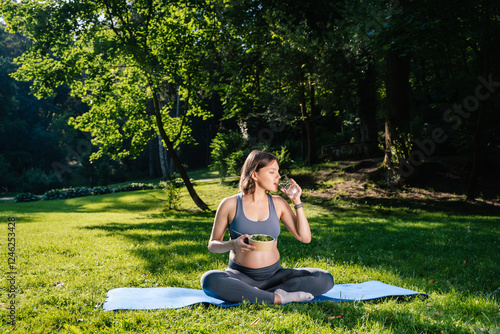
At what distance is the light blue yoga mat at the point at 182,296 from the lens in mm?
3752

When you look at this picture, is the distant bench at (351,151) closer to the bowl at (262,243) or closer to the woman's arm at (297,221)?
the woman's arm at (297,221)

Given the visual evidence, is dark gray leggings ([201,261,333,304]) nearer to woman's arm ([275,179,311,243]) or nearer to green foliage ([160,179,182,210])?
woman's arm ([275,179,311,243])

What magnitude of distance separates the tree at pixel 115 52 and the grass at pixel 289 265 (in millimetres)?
5886

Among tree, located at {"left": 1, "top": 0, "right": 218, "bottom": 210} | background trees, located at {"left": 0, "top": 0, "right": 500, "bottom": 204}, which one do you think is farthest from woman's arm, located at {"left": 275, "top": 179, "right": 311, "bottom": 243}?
tree, located at {"left": 1, "top": 0, "right": 218, "bottom": 210}

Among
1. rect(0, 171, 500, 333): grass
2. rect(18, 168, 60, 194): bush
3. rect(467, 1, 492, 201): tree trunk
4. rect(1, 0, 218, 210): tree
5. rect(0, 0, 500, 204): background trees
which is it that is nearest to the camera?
rect(0, 171, 500, 333): grass

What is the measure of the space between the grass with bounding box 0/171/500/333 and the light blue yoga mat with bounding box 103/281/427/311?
12 centimetres

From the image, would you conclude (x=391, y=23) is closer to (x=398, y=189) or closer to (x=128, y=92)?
(x=398, y=189)

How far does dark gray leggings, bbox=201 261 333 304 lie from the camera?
380cm

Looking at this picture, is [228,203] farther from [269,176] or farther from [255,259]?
[255,259]

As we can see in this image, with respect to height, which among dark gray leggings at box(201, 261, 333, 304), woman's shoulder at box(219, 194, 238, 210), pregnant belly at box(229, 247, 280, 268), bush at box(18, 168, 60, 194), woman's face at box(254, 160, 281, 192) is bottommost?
bush at box(18, 168, 60, 194)

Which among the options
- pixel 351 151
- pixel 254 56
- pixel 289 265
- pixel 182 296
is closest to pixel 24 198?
pixel 254 56

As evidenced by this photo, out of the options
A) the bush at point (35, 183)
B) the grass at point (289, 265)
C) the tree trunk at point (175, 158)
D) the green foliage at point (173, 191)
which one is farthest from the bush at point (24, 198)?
the grass at point (289, 265)

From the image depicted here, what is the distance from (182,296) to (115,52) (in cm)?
1061

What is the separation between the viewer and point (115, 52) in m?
12.3
